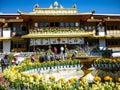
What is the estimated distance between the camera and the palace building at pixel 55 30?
41.1m

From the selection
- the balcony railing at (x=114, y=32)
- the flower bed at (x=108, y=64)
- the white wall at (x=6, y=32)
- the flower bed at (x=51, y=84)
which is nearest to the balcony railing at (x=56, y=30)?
the white wall at (x=6, y=32)

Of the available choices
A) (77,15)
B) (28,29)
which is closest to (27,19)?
(28,29)

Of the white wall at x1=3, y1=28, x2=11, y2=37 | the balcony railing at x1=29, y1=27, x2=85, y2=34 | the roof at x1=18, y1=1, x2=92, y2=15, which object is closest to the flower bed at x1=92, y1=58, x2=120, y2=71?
the balcony railing at x1=29, y1=27, x2=85, y2=34

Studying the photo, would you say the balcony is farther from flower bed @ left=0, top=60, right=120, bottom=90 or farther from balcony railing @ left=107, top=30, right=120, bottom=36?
flower bed @ left=0, top=60, right=120, bottom=90

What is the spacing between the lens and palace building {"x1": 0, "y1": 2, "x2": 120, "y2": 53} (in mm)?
41062

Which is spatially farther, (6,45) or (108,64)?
(6,45)

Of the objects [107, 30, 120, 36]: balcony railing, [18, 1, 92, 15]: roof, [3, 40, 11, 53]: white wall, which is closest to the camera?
[18, 1, 92, 15]: roof

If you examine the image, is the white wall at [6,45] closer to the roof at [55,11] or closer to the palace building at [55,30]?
the palace building at [55,30]

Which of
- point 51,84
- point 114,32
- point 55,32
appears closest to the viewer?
point 51,84

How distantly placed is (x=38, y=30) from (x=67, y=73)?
2145cm

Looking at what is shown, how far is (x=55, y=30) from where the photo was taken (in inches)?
1636

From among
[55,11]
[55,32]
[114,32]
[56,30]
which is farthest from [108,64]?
[114,32]

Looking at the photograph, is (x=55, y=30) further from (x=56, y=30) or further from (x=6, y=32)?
(x=6, y=32)

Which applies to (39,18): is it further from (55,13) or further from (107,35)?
(107,35)
